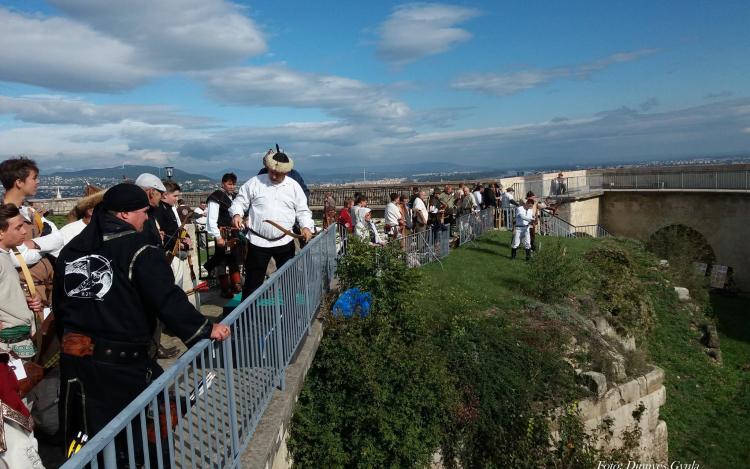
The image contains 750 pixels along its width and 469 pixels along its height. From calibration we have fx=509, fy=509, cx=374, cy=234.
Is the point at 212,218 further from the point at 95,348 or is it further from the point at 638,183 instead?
the point at 638,183

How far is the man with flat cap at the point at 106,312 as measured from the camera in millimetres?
2787

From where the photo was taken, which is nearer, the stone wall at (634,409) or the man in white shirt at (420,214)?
the stone wall at (634,409)

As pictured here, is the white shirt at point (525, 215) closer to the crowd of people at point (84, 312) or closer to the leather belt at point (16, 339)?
the crowd of people at point (84, 312)

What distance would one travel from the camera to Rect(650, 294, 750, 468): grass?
9.12 m

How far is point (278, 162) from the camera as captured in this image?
5430 millimetres

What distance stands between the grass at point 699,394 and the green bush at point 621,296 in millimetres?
824

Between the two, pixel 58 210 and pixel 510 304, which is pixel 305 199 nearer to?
pixel 510 304

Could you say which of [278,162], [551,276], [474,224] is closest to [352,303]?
[278,162]

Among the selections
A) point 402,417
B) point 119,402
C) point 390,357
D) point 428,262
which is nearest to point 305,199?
point 390,357

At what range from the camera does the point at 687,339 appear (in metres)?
13.1

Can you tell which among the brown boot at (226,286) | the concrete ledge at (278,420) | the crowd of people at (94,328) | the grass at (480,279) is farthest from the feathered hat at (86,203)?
the grass at (480,279)

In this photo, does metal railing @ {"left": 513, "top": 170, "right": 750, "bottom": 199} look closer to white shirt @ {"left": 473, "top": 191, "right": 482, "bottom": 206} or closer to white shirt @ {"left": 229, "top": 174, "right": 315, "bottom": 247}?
white shirt @ {"left": 473, "top": 191, "right": 482, "bottom": 206}

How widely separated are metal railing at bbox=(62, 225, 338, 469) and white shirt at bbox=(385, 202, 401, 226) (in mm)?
6212

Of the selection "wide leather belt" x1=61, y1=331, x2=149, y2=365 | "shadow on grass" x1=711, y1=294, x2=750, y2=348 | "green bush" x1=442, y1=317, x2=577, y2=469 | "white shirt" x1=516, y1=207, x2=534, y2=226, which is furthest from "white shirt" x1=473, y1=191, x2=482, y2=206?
"wide leather belt" x1=61, y1=331, x2=149, y2=365
